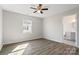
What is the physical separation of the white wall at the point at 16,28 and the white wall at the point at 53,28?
0.38 ft

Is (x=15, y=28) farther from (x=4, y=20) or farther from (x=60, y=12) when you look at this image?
(x=60, y=12)

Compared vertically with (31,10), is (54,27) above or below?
below

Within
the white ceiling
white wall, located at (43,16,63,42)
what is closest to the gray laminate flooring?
white wall, located at (43,16,63,42)

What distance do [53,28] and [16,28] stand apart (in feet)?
2.15

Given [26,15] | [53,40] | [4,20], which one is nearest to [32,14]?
[26,15]

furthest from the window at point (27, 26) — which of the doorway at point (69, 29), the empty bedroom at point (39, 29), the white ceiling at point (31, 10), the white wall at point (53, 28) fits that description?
the doorway at point (69, 29)

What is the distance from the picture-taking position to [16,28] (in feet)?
4.16

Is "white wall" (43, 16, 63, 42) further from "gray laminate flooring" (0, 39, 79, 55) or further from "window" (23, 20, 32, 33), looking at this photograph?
"window" (23, 20, 32, 33)

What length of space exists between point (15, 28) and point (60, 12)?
80 centimetres

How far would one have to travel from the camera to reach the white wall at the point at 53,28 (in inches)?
52.8

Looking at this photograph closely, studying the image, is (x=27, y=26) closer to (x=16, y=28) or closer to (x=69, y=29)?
(x=16, y=28)

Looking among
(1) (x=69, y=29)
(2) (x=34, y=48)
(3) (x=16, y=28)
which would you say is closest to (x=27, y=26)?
(3) (x=16, y=28)

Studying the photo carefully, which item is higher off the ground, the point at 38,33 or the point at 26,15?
the point at 26,15
